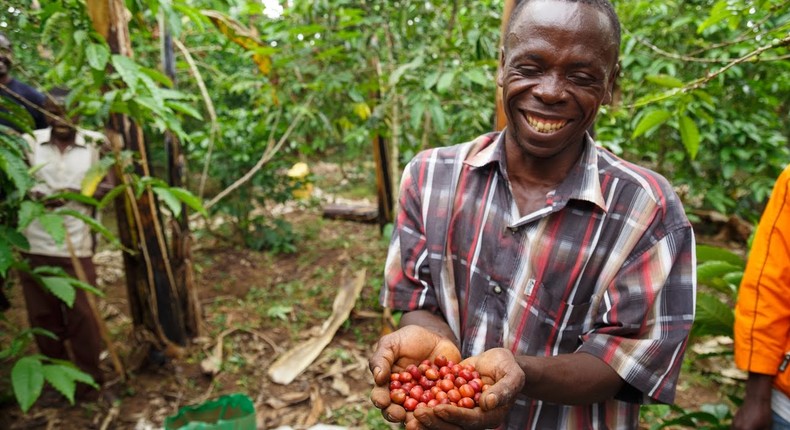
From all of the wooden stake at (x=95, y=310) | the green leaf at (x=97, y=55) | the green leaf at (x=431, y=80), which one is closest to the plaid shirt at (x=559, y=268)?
the green leaf at (x=431, y=80)

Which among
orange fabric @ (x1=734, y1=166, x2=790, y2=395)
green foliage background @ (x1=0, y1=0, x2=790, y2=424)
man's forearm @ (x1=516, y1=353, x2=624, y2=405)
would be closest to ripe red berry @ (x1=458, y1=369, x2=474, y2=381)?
man's forearm @ (x1=516, y1=353, x2=624, y2=405)

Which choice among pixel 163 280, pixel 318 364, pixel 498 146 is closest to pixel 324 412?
pixel 318 364

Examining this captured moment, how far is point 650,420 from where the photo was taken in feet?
9.24

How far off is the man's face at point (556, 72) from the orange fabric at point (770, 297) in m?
0.64

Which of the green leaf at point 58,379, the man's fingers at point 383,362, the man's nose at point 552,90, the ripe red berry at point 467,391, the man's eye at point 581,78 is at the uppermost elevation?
the man's eye at point 581,78

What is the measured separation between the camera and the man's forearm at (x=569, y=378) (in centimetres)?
108

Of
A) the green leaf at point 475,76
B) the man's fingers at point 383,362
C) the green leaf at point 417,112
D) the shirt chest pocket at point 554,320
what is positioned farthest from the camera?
the green leaf at point 417,112

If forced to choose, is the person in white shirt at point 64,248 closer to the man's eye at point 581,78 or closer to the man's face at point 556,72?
the man's face at point 556,72

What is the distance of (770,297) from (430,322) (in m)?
0.98

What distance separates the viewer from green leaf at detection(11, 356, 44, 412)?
73.5 inches

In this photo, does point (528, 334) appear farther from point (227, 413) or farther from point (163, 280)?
point (163, 280)

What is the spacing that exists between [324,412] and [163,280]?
1.29m

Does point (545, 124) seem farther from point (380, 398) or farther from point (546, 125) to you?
point (380, 398)

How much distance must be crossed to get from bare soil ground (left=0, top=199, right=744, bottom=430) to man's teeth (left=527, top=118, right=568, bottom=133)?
87.6 inches
